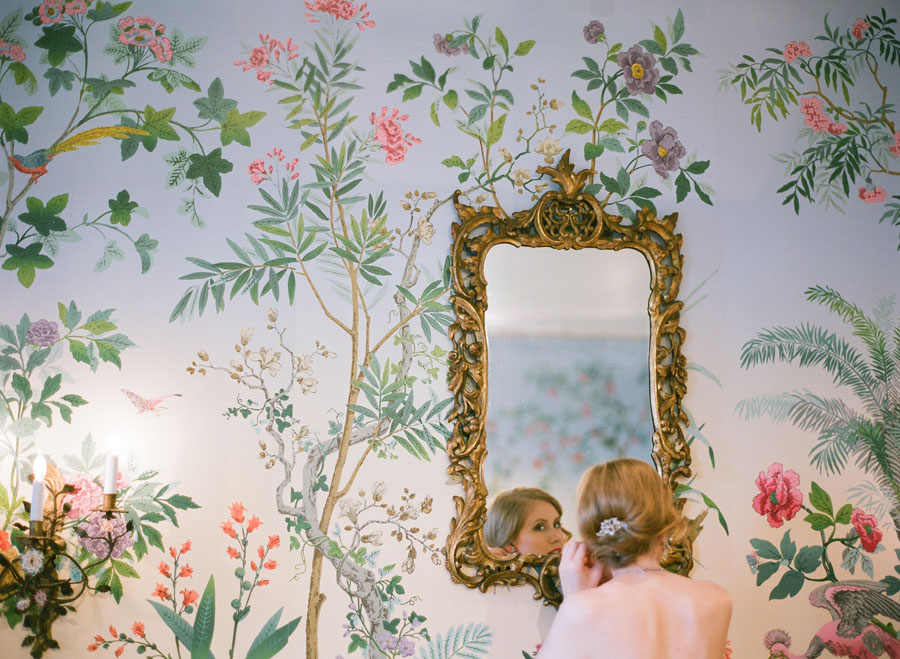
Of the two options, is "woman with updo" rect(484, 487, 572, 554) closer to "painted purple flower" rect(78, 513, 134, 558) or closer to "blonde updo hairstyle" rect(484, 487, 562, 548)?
"blonde updo hairstyle" rect(484, 487, 562, 548)

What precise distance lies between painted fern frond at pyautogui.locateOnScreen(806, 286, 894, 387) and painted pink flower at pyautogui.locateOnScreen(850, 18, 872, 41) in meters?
0.86

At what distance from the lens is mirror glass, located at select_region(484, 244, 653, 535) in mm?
2137

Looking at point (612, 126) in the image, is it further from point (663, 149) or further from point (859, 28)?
point (859, 28)

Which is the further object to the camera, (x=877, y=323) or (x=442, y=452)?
(x=877, y=323)

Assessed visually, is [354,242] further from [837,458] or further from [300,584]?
[837,458]

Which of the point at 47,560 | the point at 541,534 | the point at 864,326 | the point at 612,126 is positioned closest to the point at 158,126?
the point at 47,560

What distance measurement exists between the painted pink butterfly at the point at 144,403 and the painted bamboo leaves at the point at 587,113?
3.42 ft

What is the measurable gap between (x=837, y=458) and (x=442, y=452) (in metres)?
1.19

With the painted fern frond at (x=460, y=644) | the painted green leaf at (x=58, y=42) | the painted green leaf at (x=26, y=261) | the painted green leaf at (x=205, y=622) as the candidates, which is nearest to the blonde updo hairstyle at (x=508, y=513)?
the painted fern frond at (x=460, y=644)

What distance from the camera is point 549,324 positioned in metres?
2.20

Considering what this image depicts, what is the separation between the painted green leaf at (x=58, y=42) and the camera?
221 centimetres

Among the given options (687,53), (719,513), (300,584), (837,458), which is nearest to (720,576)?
(719,513)

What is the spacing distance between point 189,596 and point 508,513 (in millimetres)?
859

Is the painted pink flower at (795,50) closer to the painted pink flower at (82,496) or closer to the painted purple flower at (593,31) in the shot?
the painted purple flower at (593,31)
